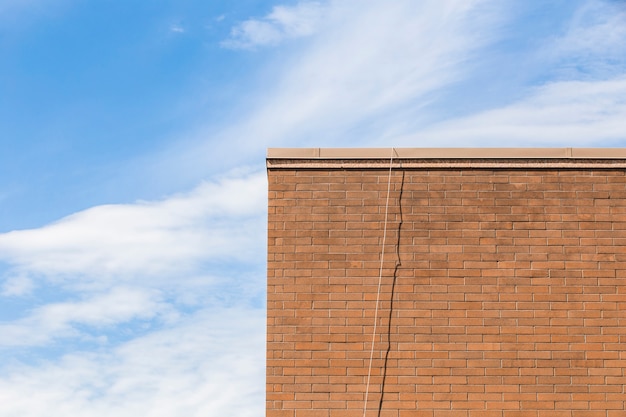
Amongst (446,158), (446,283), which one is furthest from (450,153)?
(446,283)

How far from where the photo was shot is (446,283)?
14.5 meters

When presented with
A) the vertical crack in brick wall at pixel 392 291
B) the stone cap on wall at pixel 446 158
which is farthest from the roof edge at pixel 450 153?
the vertical crack in brick wall at pixel 392 291

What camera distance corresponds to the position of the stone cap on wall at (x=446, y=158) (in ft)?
48.8

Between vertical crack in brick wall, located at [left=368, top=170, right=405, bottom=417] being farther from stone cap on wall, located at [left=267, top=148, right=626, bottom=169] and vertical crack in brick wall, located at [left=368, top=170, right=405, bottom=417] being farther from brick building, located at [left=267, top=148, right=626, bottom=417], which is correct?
stone cap on wall, located at [left=267, top=148, right=626, bottom=169]

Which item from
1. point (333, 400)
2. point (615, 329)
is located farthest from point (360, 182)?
point (615, 329)

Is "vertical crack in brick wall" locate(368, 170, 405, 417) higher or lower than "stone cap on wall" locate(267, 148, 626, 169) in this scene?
lower

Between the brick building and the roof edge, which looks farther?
the roof edge

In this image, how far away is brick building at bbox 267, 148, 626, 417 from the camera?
14.2 metres

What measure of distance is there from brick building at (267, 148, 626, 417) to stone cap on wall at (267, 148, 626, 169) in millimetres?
16

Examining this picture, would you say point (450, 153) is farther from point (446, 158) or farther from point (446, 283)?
point (446, 283)

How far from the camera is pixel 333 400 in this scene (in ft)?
46.3

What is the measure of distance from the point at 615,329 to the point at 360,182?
3.83 m

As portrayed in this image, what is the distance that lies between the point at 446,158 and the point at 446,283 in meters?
1.69

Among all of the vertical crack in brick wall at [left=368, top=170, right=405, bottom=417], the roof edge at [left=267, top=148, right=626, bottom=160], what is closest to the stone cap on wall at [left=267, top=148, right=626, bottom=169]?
the roof edge at [left=267, top=148, right=626, bottom=160]
